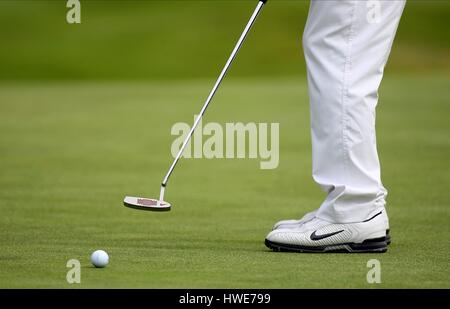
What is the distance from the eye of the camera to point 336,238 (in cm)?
473

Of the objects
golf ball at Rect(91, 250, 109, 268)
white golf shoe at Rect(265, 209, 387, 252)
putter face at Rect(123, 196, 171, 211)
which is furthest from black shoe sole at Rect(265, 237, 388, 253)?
golf ball at Rect(91, 250, 109, 268)

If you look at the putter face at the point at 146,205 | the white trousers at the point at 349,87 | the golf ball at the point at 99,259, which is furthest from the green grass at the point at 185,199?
the white trousers at the point at 349,87

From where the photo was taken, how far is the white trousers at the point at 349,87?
4.66 meters

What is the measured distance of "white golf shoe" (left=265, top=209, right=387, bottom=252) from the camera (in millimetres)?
4723

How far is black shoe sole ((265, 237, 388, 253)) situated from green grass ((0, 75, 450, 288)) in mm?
70

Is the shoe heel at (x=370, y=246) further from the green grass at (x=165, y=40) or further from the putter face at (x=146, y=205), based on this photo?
the green grass at (x=165, y=40)

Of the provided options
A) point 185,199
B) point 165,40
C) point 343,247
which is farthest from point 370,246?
point 165,40

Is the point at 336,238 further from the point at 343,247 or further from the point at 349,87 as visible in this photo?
the point at 349,87

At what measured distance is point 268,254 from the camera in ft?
→ 15.3

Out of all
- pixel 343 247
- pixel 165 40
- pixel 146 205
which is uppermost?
pixel 165 40

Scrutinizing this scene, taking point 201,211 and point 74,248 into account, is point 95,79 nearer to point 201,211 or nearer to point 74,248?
point 201,211

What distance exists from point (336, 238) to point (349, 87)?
2.18ft

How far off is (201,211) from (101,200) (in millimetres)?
758

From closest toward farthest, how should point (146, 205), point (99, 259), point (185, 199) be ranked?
point (99, 259), point (146, 205), point (185, 199)
